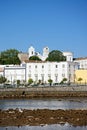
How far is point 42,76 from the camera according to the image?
3898 inches

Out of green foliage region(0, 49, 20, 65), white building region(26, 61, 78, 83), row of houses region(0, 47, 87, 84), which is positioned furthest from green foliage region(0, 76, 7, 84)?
green foliage region(0, 49, 20, 65)

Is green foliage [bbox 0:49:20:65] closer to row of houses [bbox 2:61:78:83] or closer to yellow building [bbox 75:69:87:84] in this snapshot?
row of houses [bbox 2:61:78:83]

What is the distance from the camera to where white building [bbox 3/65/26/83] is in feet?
335

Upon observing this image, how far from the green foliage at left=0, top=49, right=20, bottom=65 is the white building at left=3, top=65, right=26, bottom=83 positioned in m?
19.0

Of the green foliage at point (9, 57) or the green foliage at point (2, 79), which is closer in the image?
the green foliage at point (2, 79)

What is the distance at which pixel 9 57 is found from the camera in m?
134

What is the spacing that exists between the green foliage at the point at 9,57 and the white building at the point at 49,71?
23.8 meters

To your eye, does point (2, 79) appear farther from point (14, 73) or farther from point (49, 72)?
Answer: point (49, 72)

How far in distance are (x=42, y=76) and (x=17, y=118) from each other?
6706 cm

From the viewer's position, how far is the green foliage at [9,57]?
124 m

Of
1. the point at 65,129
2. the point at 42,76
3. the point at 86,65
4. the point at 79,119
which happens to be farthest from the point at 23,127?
the point at 86,65

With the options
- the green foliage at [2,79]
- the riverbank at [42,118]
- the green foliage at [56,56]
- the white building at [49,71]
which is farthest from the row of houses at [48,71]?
the riverbank at [42,118]

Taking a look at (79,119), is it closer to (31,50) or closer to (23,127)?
(23,127)

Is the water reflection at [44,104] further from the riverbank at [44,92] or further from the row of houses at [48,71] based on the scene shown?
the row of houses at [48,71]
